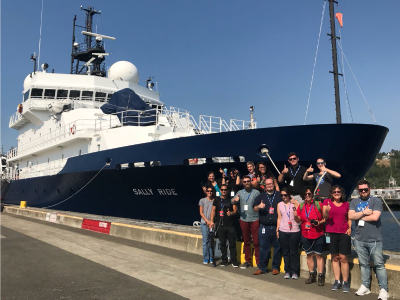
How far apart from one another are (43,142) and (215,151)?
41.5 feet

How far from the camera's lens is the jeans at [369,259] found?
15.1 feet


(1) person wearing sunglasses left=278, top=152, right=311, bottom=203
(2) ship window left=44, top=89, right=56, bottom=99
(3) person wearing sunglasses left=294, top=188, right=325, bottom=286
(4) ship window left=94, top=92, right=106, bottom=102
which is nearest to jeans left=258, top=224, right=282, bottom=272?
(3) person wearing sunglasses left=294, top=188, right=325, bottom=286

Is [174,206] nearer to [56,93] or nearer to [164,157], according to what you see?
[164,157]

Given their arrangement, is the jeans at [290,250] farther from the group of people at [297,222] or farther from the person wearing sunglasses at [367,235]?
the person wearing sunglasses at [367,235]

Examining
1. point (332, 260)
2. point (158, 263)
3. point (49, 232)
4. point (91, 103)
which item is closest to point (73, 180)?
point (49, 232)

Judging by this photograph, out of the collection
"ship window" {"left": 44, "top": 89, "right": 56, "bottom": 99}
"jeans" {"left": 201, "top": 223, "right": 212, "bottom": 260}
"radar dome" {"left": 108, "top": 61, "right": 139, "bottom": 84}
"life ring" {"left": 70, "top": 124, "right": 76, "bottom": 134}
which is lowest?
"jeans" {"left": 201, "top": 223, "right": 212, "bottom": 260}

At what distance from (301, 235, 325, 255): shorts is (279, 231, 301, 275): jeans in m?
0.23

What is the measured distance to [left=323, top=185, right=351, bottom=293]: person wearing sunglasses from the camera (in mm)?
4988

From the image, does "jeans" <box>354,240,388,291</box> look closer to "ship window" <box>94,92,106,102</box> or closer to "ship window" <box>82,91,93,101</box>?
"ship window" <box>94,92,106,102</box>

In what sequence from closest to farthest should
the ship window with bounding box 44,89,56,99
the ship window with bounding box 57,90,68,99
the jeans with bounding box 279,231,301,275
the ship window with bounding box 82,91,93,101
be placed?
the jeans with bounding box 279,231,301,275 < the ship window with bounding box 82,91,93,101 < the ship window with bounding box 57,90,68,99 < the ship window with bounding box 44,89,56,99

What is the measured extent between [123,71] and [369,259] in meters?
19.4

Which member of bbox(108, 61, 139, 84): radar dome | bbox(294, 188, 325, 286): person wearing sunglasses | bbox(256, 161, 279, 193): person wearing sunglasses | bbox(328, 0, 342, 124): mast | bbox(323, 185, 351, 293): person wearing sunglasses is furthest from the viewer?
bbox(108, 61, 139, 84): radar dome

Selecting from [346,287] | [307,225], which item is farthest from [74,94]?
[346,287]

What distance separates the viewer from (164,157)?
11.1 metres
